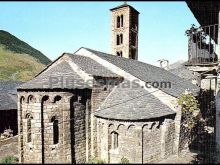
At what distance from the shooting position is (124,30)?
27234 millimetres

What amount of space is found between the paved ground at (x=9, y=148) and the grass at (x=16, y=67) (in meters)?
42.4

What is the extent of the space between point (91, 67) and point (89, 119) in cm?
390

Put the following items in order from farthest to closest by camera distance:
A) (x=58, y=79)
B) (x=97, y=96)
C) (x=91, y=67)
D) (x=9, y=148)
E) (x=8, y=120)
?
1. (x=8, y=120)
2. (x=9, y=148)
3. (x=91, y=67)
4. (x=97, y=96)
5. (x=58, y=79)

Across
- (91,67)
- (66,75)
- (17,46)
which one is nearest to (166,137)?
(91,67)

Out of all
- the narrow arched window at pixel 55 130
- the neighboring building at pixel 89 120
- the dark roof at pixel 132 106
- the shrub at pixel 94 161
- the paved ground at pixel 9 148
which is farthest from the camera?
the paved ground at pixel 9 148

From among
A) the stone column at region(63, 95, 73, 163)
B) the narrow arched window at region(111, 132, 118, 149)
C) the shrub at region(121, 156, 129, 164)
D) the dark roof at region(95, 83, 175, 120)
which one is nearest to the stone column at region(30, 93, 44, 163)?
the stone column at region(63, 95, 73, 163)

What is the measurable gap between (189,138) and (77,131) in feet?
28.7

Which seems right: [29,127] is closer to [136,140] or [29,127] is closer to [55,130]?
[55,130]

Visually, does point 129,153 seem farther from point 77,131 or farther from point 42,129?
point 42,129

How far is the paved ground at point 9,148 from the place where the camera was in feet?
54.4

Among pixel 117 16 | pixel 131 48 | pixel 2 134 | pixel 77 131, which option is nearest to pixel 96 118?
pixel 77 131

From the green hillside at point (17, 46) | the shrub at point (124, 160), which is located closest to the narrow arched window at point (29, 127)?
the shrub at point (124, 160)

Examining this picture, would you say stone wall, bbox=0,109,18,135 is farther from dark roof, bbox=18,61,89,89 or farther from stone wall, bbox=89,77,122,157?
stone wall, bbox=89,77,122,157

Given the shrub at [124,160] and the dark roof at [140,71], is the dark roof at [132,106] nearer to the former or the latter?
the dark roof at [140,71]
